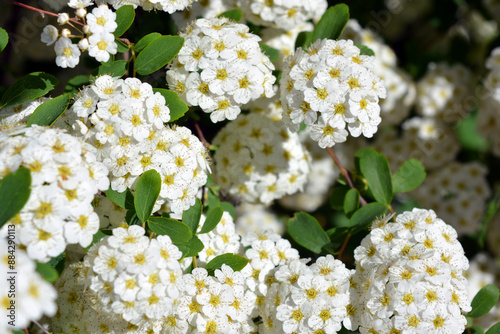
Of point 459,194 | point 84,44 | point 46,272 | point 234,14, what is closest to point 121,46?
point 84,44

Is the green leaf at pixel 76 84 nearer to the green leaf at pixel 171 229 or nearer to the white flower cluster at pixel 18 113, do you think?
the white flower cluster at pixel 18 113

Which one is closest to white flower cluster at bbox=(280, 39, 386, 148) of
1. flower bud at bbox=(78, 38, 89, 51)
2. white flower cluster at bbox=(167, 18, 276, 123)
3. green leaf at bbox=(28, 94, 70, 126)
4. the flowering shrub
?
the flowering shrub

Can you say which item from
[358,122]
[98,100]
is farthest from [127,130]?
[358,122]

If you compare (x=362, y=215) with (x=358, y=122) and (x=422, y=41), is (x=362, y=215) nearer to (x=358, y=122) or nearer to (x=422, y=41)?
(x=358, y=122)

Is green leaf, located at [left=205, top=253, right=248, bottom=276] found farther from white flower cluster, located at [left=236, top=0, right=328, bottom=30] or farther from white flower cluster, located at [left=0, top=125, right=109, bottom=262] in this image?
white flower cluster, located at [left=236, top=0, right=328, bottom=30]

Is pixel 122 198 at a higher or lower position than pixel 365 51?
lower

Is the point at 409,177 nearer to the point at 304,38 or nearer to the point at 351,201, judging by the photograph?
the point at 351,201
